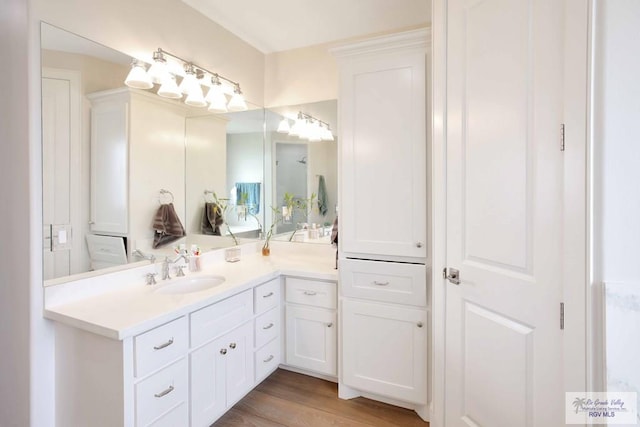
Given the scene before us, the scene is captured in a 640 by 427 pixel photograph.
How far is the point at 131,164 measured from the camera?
1793 mm

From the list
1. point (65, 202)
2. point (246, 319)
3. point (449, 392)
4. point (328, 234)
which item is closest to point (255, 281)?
point (246, 319)

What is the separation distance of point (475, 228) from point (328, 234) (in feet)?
4.60

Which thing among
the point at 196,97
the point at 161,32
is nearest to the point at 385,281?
the point at 196,97

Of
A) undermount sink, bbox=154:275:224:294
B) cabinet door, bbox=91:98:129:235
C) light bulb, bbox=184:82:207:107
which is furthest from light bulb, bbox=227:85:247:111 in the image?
→ undermount sink, bbox=154:275:224:294

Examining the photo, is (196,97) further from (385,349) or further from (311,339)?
(385,349)

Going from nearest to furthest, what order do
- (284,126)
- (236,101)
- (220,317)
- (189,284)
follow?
1. (220,317)
2. (189,284)
3. (236,101)
4. (284,126)

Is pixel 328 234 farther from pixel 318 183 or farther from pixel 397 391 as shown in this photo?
pixel 397 391

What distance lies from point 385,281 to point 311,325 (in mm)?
647

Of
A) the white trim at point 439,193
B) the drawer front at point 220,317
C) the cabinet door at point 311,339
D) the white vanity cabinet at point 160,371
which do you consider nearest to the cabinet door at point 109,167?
the white vanity cabinet at point 160,371

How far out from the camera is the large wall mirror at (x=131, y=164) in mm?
1468

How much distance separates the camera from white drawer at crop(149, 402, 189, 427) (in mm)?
1390

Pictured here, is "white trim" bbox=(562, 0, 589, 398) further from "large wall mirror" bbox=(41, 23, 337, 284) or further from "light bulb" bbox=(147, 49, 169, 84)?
"light bulb" bbox=(147, 49, 169, 84)

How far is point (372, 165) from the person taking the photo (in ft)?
6.16

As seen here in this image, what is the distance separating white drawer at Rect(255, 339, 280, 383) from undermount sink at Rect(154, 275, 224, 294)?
1.72 feet
